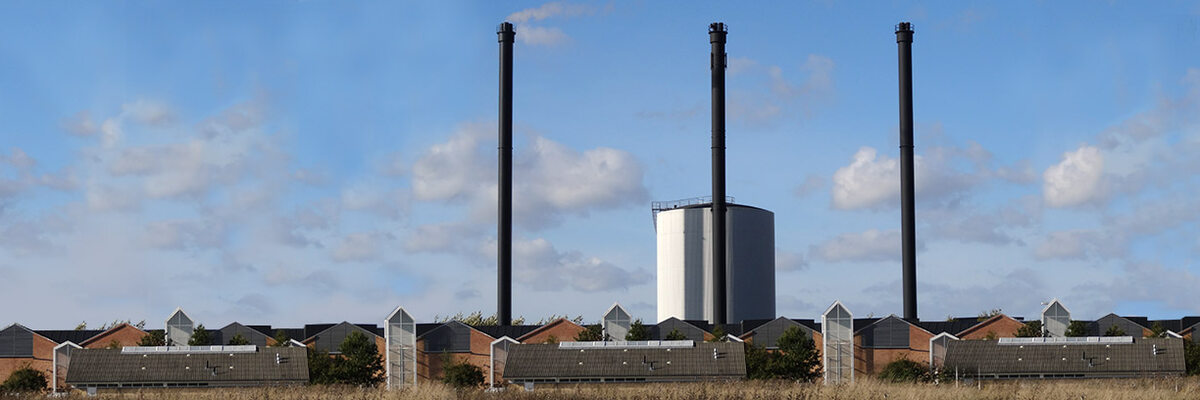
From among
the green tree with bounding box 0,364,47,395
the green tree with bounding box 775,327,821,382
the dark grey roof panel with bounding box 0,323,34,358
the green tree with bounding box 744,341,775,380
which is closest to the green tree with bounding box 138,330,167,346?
the green tree with bounding box 0,364,47,395

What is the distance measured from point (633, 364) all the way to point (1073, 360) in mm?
25858

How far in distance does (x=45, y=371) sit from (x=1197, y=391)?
70.9 metres

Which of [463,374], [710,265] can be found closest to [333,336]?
[463,374]

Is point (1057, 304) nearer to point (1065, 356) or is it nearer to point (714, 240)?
point (1065, 356)

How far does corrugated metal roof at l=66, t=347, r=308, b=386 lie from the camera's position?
70438 millimetres

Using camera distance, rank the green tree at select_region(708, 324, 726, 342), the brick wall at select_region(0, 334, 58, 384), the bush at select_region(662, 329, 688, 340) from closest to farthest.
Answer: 1. the green tree at select_region(708, 324, 726, 342)
2. the bush at select_region(662, 329, 688, 340)
3. the brick wall at select_region(0, 334, 58, 384)

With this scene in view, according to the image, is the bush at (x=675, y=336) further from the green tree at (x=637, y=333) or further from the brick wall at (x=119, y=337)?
the brick wall at (x=119, y=337)

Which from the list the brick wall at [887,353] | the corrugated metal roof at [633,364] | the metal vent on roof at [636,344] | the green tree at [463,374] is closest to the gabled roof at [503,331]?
the green tree at [463,374]

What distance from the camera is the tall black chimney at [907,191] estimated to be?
75.8 m

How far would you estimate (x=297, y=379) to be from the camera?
7056cm

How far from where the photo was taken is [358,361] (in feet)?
241

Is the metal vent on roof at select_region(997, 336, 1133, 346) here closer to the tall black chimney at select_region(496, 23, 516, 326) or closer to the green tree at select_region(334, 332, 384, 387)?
the tall black chimney at select_region(496, 23, 516, 326)

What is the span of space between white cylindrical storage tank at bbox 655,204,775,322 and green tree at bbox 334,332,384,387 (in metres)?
22.1

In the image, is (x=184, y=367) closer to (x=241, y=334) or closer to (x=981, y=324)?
(x=241, y=334)
